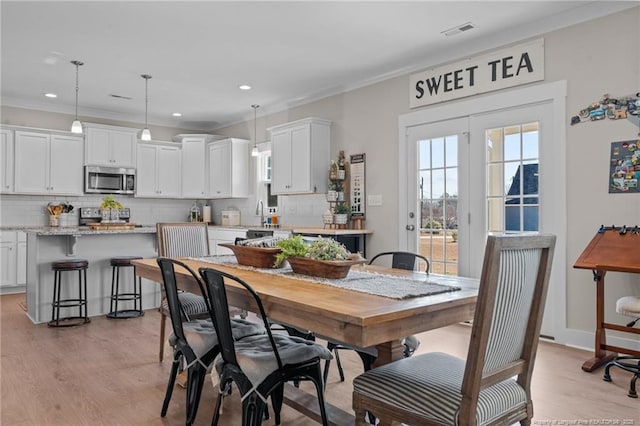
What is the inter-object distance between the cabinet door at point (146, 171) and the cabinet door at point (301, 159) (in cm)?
285

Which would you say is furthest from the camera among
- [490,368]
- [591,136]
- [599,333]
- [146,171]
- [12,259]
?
[146,171]

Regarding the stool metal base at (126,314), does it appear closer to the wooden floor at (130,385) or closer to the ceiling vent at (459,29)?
the wooden floor at (130,385)

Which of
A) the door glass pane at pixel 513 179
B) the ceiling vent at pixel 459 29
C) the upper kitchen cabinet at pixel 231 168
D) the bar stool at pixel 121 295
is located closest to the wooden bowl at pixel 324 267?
the door glass pane at pixel 513 179

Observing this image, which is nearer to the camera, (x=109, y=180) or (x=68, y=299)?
(x=68, y=299)

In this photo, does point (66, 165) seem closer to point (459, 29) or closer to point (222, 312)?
point (459, 29)

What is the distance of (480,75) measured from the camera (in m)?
4.46

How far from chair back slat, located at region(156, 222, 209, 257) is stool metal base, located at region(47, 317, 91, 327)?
157cm

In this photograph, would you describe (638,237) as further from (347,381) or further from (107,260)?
(107,260)

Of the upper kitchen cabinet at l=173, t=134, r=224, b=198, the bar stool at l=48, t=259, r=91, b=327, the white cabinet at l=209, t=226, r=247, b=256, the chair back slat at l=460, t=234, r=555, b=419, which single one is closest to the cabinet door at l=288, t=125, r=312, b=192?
the white cabinet at l=209, t=226, r=247, b=256

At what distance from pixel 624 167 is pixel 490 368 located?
9.19ft

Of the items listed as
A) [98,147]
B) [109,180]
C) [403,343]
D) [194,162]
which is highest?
[98,147]

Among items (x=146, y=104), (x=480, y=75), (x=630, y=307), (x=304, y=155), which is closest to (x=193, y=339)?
(x=630, y=307)

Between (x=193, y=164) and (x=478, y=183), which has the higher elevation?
(x=193, y=164)

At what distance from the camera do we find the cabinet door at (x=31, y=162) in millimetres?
6492
